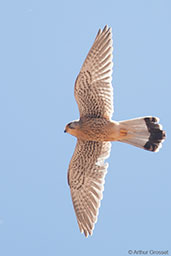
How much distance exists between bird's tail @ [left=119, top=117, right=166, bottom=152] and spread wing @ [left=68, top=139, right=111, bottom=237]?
2.32ft

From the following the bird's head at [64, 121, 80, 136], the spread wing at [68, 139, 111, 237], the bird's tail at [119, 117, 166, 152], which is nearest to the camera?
the bird's tail at [119, 117, 166, 152]

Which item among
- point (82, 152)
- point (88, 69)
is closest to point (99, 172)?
point (82, 152)

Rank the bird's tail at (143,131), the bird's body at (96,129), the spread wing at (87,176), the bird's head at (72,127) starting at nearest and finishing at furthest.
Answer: the bird's tail at (143,131) → the bird's body at (96,129) → the bird's head at (72,127) → the spread wing at (87,176)

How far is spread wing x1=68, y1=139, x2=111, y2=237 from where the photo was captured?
869 cm

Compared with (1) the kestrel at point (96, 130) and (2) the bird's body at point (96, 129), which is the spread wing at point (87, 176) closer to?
(1) the kestrel at point (96, 130)

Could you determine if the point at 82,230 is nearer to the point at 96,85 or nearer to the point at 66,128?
the point at 66,128

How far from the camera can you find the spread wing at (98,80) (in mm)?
8414

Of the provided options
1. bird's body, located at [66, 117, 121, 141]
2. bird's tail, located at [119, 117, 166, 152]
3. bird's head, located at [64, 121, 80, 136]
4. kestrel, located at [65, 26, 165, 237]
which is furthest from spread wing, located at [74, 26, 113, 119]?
bird's tail, located at [119, 117, 166, 152]

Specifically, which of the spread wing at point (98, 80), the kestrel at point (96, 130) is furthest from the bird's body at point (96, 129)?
the spread wing at point (98, 80)

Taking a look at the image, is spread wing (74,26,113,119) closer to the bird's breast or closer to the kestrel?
the kestrel

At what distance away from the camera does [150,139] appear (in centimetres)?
821

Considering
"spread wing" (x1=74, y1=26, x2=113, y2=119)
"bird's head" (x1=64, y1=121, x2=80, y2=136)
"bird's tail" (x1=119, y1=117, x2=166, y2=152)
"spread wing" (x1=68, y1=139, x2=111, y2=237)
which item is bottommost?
"spread wing" (x1=68, y1=139, x2=111, y2=237)

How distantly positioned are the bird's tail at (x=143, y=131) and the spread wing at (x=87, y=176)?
708 mm

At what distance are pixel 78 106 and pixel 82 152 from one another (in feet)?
2.62
